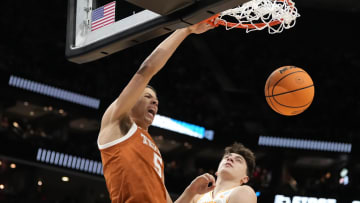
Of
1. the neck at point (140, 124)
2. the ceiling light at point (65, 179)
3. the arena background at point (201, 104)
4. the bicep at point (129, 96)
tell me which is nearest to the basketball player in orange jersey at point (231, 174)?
the neck at point (140, 124)

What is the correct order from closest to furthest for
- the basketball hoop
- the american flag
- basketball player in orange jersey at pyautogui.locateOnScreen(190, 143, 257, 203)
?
the american flag
the basketball hoop
basketball player in orange jersey at pyautogui.locateOnScreen(190, 143, 257, 203)

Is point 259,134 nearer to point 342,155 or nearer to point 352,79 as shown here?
point 342,155

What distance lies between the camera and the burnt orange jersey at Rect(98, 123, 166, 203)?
112 inches

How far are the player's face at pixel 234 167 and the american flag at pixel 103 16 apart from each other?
1.85 metres

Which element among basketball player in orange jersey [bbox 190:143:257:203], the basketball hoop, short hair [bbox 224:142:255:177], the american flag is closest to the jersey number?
the american flag

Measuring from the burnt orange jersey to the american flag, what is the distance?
0.66m

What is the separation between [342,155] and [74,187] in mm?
7501

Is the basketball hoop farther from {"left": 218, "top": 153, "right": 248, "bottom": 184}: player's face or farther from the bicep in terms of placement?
{"left": 218, "top": 153, "right": 248, "bottom": 184}: player's face

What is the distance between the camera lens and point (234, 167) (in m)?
4.38

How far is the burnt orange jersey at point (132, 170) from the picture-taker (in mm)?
2854

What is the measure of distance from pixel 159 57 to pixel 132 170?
0.69m

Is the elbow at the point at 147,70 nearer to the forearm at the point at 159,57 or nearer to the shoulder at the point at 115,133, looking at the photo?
the forearm at the point at 159,57

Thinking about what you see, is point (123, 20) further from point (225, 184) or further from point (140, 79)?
point (225, 184)

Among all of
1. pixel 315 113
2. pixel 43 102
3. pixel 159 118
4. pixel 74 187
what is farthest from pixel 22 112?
pixel 315 113
